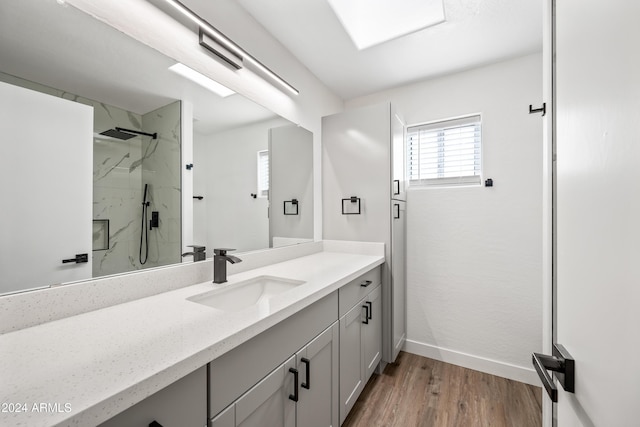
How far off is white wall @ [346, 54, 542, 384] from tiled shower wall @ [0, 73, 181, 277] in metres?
1.98

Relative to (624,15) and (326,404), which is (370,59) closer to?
(624,15)

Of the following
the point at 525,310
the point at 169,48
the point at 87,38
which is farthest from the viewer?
the point at 525,310

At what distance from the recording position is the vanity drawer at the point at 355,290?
1430 millimetres

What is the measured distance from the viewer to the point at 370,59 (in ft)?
6.77

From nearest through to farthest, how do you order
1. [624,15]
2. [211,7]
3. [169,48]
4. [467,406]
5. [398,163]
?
[624,15] < [169,48] < [211,7] < [467,406] < [398,163]

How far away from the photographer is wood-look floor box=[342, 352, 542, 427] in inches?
62.7

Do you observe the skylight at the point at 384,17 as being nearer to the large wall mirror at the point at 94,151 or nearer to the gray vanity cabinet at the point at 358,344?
Result: the large wall mirror at the point at 94,151

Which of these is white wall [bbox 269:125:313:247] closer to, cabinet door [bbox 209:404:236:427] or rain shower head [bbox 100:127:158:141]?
rain shower head [bbox 100:127:158:141]

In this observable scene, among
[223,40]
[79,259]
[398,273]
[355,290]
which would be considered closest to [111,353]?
[79,259]

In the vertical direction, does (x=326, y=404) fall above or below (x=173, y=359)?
below

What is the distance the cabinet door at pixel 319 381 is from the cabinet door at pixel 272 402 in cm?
6

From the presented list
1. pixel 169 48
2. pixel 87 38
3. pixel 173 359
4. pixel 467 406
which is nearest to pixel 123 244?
pixel 173 359

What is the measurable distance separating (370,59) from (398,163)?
86cm

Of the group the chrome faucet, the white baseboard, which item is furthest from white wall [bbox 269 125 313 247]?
the white baseboard
